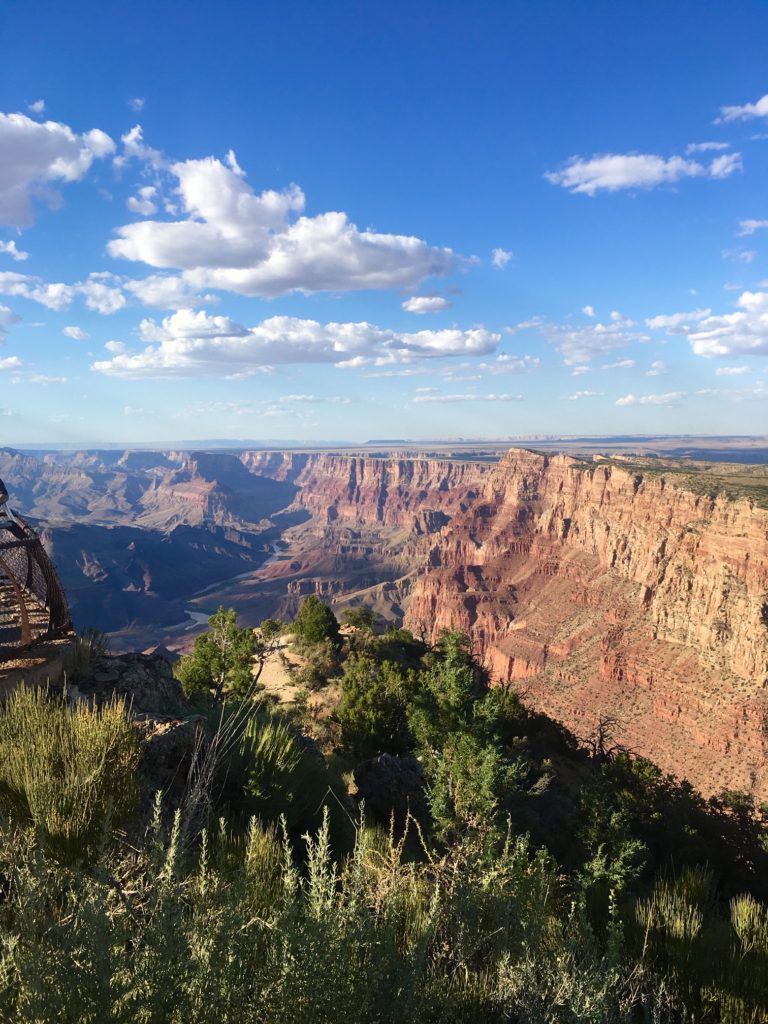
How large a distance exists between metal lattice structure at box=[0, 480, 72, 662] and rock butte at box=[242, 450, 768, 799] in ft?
159

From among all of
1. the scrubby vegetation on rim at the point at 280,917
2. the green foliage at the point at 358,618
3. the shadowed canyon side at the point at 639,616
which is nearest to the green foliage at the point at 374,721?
the scrubby vegetation on rim at the point at 280,917

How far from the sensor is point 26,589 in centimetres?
1017

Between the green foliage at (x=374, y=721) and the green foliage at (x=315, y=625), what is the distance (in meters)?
14.1

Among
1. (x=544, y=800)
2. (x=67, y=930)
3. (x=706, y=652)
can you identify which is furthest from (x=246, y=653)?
(x=706, y=652)

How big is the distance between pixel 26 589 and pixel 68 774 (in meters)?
6.63

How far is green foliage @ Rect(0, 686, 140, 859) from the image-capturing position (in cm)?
469

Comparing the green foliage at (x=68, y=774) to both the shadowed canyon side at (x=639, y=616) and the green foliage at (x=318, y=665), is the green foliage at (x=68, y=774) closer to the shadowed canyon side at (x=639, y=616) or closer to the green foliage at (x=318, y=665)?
the green foliage at (x=318, y=665)

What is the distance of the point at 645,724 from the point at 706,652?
10.7 meters

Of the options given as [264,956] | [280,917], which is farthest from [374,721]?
[280,917]

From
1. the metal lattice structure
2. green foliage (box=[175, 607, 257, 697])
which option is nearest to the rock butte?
green foliage (box=[175, 607, 257, 697])

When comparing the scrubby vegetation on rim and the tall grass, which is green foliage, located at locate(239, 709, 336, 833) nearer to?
the scrubby vegetation on rim

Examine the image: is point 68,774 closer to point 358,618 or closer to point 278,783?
point 278,783

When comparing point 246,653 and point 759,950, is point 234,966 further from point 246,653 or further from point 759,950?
Answer: point 246,653

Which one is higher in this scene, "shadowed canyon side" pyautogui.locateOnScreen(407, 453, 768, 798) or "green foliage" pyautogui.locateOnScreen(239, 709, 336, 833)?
"green foliage" pyautogui.locateOnScreen(239, 709, 336, 833)
